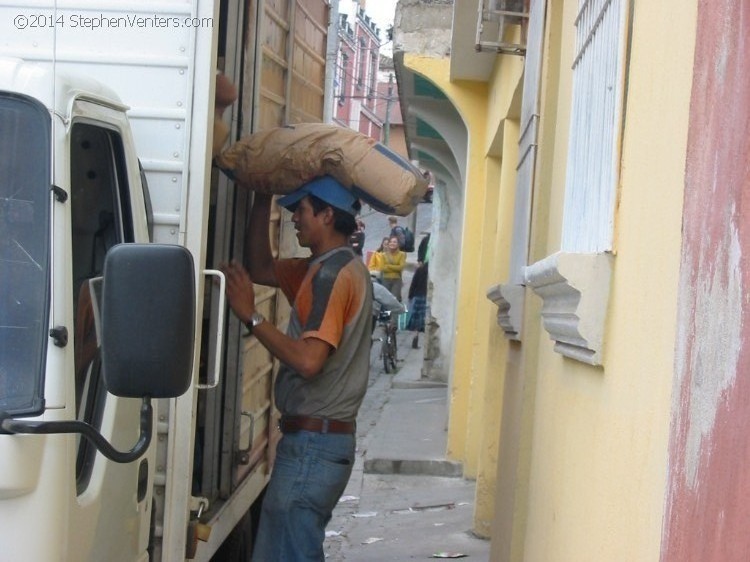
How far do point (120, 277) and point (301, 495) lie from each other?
2120mm

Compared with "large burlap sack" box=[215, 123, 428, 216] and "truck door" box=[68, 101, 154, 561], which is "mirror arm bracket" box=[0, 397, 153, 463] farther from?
"large burlap sack" box=[215, 123, 428, 216]

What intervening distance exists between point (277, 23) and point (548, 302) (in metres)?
1.96

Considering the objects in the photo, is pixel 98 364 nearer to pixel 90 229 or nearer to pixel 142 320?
pixel 90 229

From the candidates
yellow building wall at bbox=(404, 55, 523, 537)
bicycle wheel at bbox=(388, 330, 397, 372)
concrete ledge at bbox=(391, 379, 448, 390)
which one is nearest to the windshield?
yellow building wall at bbox=(404, 55, 523, 537)

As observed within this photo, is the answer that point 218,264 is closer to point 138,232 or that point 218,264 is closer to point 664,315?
point 138,232

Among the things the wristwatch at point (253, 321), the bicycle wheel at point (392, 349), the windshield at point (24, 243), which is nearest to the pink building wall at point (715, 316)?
the windshield at point (24, 243)

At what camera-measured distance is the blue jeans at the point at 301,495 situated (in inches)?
167

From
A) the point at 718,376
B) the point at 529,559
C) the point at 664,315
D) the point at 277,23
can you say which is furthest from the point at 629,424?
the point at 277,23

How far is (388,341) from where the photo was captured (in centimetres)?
1772

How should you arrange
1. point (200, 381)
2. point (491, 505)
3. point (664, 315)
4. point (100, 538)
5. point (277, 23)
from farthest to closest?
point (491, 505) < point (277, 23) < point (200, 381) < point (100, 538) < point (664, 315)

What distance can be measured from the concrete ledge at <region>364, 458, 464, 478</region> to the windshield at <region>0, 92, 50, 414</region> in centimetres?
738

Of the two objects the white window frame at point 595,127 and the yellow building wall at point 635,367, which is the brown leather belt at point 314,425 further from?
the white window frame at point 595,127

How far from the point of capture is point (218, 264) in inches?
162

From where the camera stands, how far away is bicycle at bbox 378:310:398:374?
57.0ft
